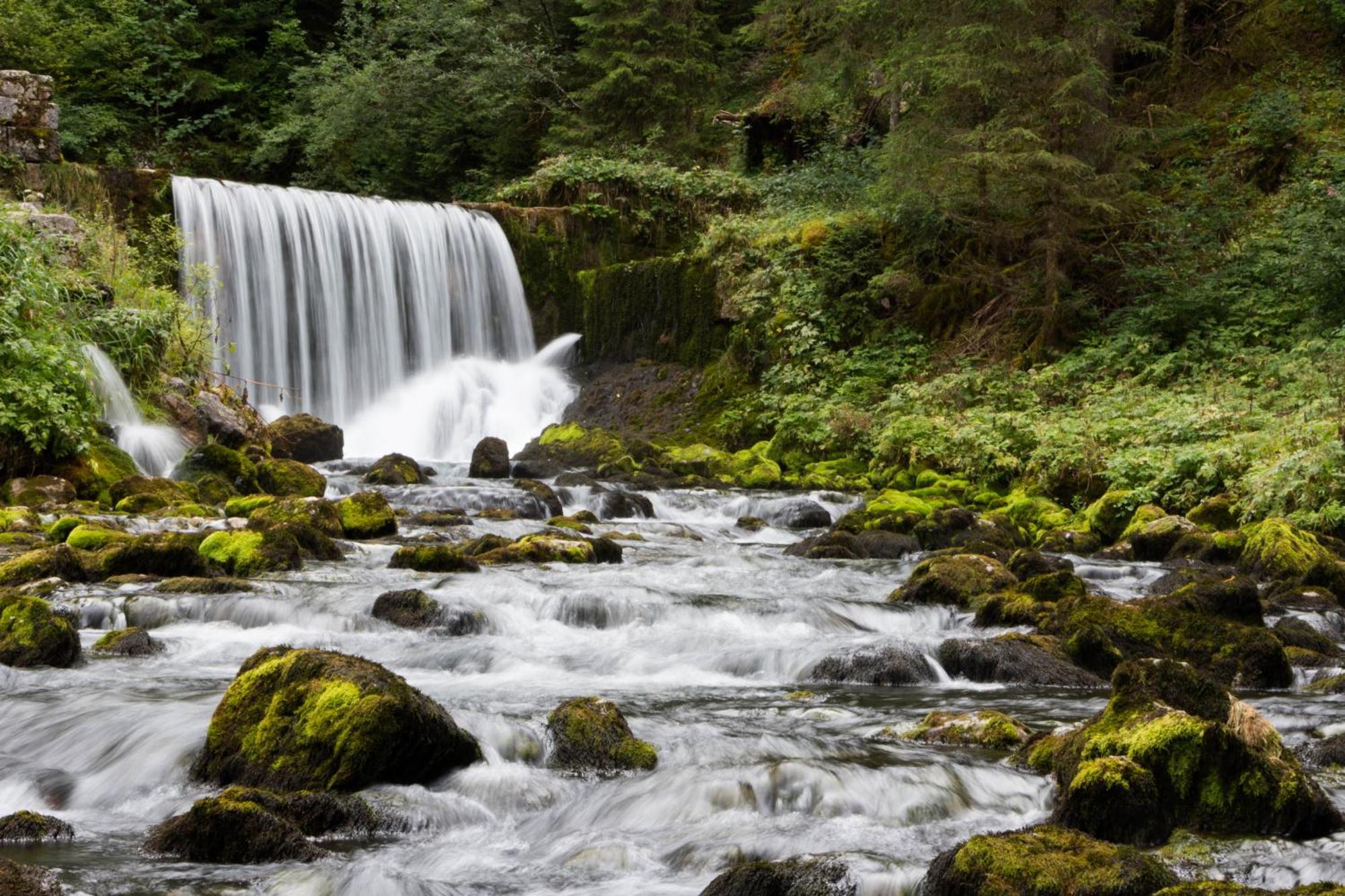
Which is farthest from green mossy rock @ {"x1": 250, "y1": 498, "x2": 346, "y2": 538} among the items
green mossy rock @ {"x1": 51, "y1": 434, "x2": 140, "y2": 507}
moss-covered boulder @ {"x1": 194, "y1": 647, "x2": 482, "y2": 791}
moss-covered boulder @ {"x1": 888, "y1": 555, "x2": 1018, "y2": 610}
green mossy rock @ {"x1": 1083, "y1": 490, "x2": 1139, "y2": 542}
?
green mossy rock @ {"x1": 1083, "y1": 490, "x2": 1139, "y2": 542}

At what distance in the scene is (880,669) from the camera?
25.0ft

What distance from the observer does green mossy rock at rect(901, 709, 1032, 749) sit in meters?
5.89

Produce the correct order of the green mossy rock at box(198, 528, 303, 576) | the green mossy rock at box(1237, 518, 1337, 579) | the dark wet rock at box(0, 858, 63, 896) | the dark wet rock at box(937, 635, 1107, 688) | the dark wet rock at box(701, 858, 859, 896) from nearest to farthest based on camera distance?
the dark wet rock at box(0, 858, 63, 896) < the dark wet rock at box(701, 858, 859, 896) < the dark wet rock at box(937, 635, 1107, 688) < the green mossy rock at box(198, 528, 303, 576) < the green mossy rock at box(1237, 518, 1337, 579)

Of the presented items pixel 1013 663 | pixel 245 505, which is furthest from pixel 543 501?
pixel 1013 663

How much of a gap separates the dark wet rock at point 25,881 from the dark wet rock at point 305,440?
13712 mm

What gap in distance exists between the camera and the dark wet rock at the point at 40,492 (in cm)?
1182

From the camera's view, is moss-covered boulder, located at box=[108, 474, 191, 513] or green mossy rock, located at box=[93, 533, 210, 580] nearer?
green mossy rock, located at box=[93, 533, 210, 580]

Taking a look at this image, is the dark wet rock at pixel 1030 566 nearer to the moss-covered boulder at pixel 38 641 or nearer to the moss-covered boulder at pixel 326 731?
the moss-covered boulder at pixel 326 731

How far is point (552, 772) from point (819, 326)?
15.3m

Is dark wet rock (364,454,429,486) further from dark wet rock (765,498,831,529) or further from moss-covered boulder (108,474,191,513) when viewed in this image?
dark wet rock (765,498,831,529)

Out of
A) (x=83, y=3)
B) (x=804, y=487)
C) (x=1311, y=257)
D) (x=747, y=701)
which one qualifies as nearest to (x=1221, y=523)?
(x=1311, y=257)

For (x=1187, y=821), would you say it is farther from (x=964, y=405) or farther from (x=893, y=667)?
(x=964, y=405)

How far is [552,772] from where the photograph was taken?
558cm

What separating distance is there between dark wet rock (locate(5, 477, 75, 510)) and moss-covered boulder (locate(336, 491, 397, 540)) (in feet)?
9.10
